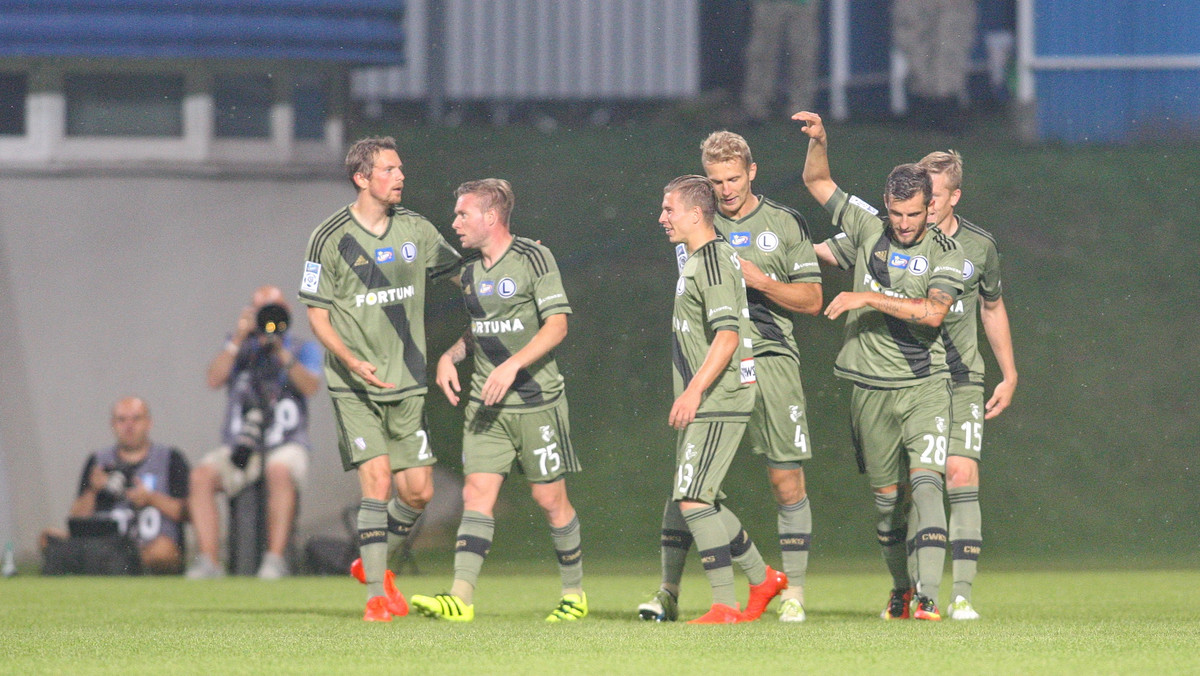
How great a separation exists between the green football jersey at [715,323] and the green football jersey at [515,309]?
50 centimetres

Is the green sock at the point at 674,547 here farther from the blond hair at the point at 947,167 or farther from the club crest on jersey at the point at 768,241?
the blond hair at the point at 947,167

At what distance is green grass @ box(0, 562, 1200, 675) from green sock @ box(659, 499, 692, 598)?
26 cm

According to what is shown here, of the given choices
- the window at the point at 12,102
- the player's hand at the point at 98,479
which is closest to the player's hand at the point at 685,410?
the player's hand at the point at 98,479

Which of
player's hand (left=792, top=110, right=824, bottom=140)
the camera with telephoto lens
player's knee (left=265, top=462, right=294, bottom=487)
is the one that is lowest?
player's knee (left=265, top=462, right=294, bottom=487)

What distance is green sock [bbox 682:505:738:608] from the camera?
561cm

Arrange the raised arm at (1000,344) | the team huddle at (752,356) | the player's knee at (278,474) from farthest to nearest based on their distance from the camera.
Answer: the player's knee at (278,474), the raised arm at (1000,344), the team huddle at (752,356)

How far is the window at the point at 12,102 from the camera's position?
9.96m

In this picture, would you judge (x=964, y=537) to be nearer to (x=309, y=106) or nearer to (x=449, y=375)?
(x=449, y=375)

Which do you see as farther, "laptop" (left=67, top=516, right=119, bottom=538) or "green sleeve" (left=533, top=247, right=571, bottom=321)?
"laptop" (left=67, top=516, right=119, bottom=538)

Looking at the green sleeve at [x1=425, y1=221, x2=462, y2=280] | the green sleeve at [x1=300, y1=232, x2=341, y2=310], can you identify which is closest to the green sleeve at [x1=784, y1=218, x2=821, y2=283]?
the green sleeve at [x1=425, y1=221, x2=462, y2=280]

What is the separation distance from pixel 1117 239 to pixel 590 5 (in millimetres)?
3873

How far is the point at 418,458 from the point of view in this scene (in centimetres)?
608

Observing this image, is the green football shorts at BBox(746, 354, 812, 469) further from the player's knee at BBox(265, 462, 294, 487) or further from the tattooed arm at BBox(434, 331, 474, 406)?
the player's knee at BBox(265, 462, 294, 487)

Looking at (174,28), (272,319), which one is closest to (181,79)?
(174,28)
